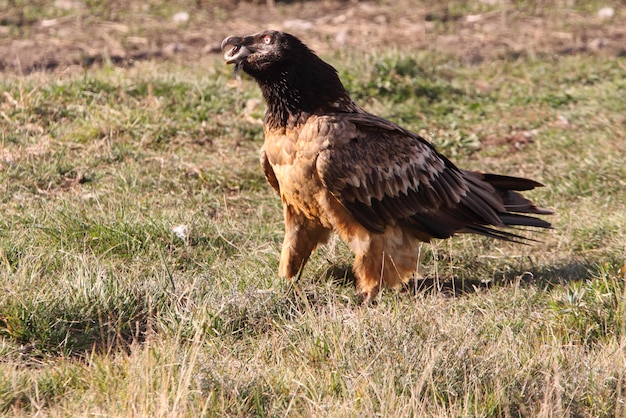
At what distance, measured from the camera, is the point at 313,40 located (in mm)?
11281

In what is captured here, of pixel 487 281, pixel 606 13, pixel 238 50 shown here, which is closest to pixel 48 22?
pixel 238 50

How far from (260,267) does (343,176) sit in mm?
936

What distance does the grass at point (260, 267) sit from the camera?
429 cm

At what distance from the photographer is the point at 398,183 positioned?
5.98 metres

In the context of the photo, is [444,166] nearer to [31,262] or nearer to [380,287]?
[380,287]

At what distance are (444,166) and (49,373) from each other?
3.08 m

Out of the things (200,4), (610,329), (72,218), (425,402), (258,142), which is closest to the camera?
(425,402)

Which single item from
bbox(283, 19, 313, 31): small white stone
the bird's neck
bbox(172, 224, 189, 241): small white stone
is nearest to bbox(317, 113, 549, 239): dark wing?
the bird's neck

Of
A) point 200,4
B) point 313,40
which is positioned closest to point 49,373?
point 313,40

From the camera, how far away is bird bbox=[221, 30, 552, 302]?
5648mm

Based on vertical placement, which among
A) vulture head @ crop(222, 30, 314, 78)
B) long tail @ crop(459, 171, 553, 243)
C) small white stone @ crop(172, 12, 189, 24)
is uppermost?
vulture head @ crop(222, 30, 314, 78)

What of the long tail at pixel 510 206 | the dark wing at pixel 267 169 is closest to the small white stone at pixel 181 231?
the dark wing at pixel 267 169

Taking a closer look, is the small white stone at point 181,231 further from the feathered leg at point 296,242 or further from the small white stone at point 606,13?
the small white stone at point 606,13

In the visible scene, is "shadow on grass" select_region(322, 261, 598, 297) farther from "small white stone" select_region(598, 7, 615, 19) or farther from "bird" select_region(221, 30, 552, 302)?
"small white stone" select_region(598, 7, 615, 19)
